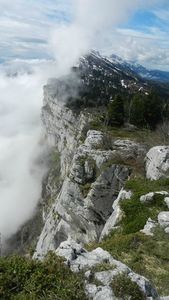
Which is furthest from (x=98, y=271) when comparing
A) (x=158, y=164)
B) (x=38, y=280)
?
(x=158, y=164)

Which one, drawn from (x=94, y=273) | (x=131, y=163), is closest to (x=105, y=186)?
(x=131, y=163)

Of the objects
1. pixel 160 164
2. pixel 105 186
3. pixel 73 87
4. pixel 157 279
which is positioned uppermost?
pixel 157 279

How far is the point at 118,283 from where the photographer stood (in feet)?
40.7

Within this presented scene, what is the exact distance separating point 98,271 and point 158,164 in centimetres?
2446

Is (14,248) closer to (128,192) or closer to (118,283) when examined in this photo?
(128,192)

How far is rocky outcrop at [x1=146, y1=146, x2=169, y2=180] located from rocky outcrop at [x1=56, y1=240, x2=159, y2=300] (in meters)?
21.2

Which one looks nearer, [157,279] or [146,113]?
[157,279]

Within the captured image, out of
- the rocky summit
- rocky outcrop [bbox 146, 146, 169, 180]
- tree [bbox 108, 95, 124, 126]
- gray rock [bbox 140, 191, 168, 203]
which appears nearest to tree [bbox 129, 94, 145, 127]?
the rocky summit

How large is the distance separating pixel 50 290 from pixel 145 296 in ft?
8.30

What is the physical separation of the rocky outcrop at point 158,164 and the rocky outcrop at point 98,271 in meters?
21.2

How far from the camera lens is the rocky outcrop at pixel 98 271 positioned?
1225 centimetres

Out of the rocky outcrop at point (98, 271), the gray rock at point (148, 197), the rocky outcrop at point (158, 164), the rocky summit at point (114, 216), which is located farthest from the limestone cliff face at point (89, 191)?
the rocky outcrop at point (98, 271)

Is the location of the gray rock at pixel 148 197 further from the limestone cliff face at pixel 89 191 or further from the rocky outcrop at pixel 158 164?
the limestone cliff face at pixel 89 191

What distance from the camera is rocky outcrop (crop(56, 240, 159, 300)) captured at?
12.2 meters
